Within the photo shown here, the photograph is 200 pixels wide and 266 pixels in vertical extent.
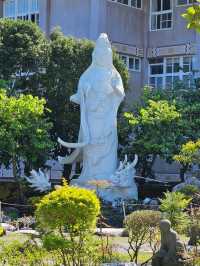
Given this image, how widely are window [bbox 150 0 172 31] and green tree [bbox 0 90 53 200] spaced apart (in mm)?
10653

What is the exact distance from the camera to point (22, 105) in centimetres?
2070

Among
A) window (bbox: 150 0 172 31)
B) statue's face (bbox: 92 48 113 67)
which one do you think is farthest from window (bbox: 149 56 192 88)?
statue's face (bbox: 92 48 113 67)

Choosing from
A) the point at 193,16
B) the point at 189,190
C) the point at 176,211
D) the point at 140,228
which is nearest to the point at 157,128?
the point at 189,190

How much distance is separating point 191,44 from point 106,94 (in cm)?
887

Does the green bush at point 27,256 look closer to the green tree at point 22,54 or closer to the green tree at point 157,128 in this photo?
the green tree at point 157,128

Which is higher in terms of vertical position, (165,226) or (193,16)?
(193,16)

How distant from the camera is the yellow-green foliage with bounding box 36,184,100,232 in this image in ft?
30.6

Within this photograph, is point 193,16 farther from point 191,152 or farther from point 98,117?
point 98,117

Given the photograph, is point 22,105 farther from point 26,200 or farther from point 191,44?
point 191,44

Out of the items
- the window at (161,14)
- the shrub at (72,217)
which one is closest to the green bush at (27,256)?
the shrub at (72,217)

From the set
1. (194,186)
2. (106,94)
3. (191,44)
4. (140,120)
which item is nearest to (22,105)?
(106,94)

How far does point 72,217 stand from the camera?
934 cm

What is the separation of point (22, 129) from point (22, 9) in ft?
39.7

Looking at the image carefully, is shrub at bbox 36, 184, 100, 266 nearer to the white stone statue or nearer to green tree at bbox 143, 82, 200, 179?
the white stone statue
